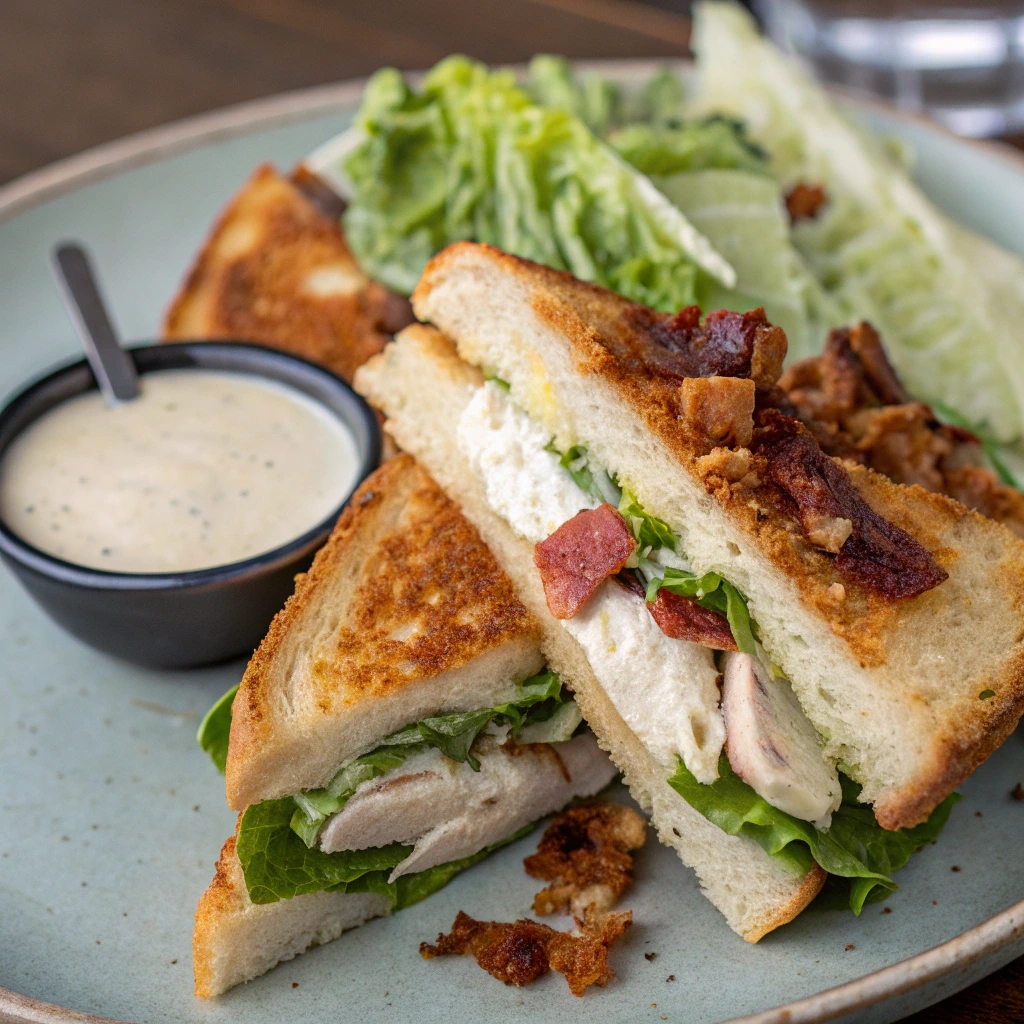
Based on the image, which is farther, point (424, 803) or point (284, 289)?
point (284, 289)

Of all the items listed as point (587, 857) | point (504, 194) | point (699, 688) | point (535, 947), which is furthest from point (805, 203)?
point (535, 947)

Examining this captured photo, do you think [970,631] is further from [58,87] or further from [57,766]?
[58,87]

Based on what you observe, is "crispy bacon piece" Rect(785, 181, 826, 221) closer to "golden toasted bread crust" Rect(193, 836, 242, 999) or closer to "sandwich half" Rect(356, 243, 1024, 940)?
"sandwich half" Rect(356, 243, 1024, 940)

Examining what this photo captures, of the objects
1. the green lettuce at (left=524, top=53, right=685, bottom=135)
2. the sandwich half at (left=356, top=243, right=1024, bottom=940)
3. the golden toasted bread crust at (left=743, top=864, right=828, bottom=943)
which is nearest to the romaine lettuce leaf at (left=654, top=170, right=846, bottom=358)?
the green lettuce at (left=524, top=53, right=685, bottom=135)

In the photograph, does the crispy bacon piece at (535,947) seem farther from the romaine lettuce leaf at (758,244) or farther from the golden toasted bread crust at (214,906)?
the romaine lettuce leaf at (758,244)

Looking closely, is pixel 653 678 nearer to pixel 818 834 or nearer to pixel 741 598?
pixel 741 598

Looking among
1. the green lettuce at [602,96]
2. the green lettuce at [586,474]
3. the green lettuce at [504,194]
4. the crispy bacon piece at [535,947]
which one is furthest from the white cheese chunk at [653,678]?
the green lettuce at [602,96]
